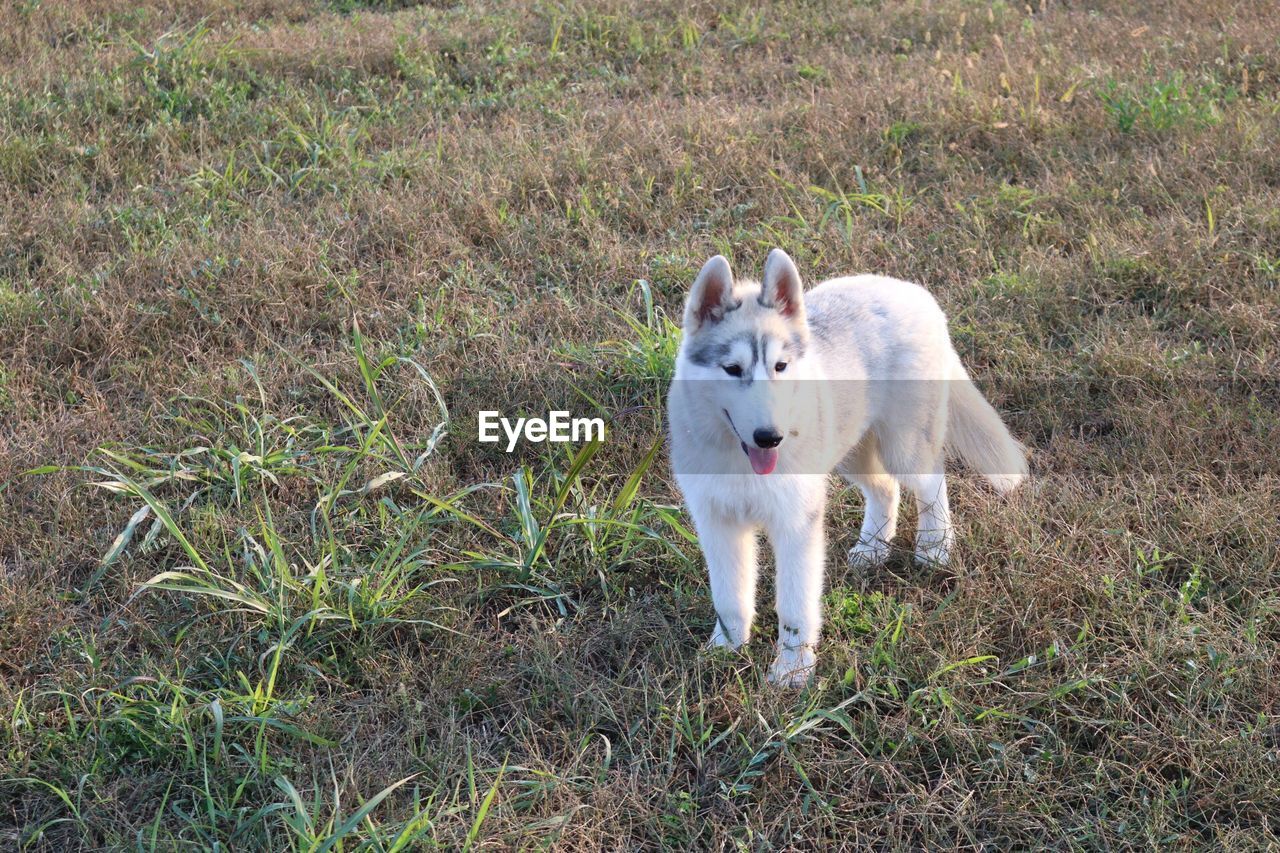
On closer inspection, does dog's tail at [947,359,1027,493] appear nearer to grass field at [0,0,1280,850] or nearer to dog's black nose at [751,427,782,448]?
grass field at [0,0,1280,850]

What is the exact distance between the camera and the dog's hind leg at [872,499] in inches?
155

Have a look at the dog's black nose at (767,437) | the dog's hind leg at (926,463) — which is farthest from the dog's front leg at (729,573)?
the dog's hind leg at (926,463)

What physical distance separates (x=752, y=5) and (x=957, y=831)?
700 cm

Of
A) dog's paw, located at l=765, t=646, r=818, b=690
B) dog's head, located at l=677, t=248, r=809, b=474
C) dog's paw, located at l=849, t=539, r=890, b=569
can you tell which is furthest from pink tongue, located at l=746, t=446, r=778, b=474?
dog's paw, located at l=849, t=539, r=890, b=569

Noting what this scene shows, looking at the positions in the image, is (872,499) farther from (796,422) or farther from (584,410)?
(584,410)

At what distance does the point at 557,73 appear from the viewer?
302 inches

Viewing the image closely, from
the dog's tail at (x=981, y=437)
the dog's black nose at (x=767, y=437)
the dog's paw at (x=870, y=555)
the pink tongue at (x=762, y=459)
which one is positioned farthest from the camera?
the dog's tail at (x=981, y=437)

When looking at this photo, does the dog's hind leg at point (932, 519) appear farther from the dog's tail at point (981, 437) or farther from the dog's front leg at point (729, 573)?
the dog's front leg at point (729, 573)

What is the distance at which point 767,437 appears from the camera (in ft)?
10.0

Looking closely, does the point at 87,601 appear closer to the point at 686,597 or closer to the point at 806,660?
the point at 686,597

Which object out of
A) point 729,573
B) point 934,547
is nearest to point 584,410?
point 729,573

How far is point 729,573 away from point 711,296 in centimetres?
85

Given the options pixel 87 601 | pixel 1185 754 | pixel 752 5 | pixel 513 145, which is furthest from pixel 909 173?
pixel 87 601

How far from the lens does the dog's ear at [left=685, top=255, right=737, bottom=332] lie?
3190 mm
